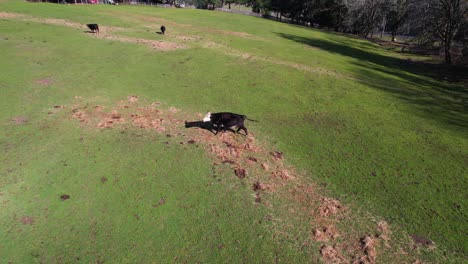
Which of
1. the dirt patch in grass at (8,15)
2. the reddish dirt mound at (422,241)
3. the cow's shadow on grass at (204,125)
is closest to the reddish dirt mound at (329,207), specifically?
the reddish dirt mound at (422,241)

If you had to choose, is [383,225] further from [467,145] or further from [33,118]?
[33,118]

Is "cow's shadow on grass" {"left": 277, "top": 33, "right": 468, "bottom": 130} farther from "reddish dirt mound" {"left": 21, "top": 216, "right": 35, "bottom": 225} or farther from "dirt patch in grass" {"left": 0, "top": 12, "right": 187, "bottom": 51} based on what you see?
"reddish dirt mound" {"left": 21, "top": 216, "right": 35, "bottom": 225}

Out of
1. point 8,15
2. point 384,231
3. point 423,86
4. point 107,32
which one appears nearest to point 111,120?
point 384,231

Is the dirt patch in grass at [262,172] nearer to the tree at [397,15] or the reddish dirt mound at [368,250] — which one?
the reddish dirt mound at [368,250]

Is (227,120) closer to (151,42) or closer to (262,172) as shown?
(262,172)

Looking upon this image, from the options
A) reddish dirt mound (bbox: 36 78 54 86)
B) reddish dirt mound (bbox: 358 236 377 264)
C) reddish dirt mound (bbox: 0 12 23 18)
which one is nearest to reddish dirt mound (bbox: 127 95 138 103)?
reddish dirt mound (bbox: 36 78 54 86)

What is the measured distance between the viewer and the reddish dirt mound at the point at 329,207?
5.80m

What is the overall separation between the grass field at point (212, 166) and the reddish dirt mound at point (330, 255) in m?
0.10

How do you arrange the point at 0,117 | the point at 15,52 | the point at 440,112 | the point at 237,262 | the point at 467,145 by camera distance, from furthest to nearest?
1. the point at 15,52
2. the point at 440,112
3. the point at 467,145
4. the point at 0,117
5. the point at 237,262

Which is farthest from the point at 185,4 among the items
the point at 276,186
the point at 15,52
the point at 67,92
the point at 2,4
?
the point at 276,186

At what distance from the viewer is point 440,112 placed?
12023mm

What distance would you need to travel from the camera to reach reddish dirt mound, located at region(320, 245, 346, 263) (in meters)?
4.77

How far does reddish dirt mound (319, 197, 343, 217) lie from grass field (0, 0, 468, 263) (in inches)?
1.6

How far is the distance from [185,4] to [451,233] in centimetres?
7443
